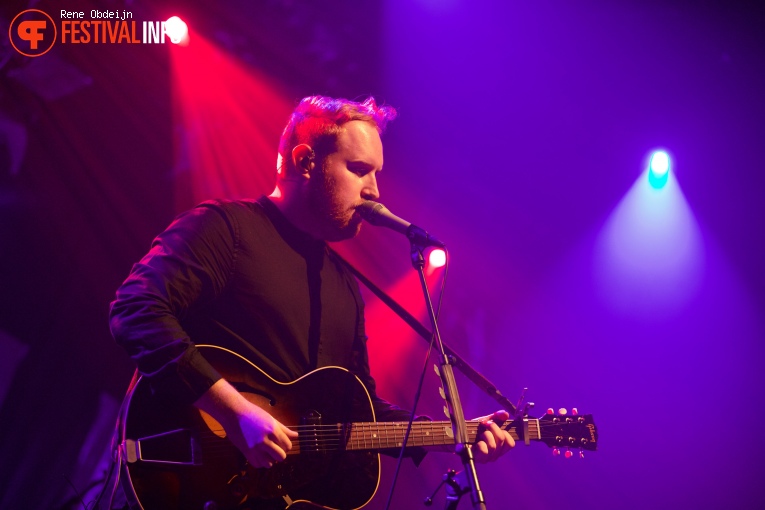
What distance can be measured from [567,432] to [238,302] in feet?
6.15

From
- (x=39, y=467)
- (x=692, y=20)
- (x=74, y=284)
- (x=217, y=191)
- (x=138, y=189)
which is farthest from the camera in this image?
(x=692, y=20)

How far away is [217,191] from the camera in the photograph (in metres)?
4.37

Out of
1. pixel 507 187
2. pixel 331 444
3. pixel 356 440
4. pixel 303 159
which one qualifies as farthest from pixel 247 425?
pixel 507 187

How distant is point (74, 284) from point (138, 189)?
0.74 meters

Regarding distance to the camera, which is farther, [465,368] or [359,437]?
[465,368]

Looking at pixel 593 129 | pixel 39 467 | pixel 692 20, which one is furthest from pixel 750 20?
pixel 39 467

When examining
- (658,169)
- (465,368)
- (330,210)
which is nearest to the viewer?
(330,210)

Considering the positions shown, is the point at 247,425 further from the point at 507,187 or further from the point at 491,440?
the point at 507,187

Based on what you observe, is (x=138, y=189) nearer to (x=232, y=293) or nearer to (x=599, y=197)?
(x=232, y=293)

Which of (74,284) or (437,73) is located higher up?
(437,73)

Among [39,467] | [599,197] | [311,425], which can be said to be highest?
[599,197]

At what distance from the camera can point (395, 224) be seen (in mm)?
2492

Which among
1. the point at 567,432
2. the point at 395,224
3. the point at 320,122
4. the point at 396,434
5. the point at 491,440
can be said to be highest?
the point at 320,122

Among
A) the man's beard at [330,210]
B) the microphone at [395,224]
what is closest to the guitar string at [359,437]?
the microphone at [395,224]
